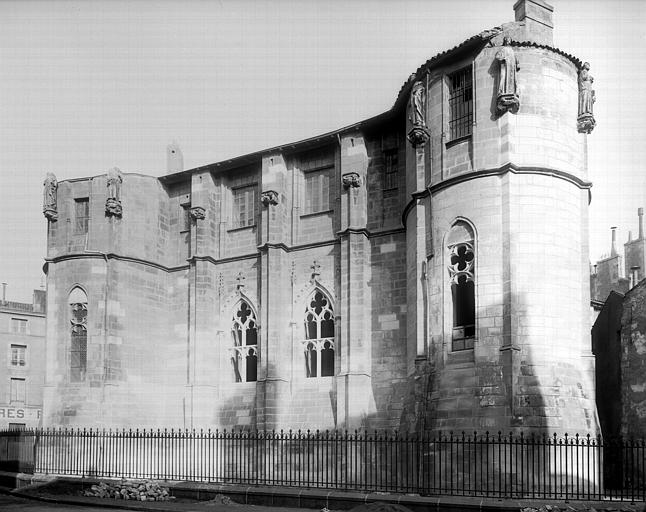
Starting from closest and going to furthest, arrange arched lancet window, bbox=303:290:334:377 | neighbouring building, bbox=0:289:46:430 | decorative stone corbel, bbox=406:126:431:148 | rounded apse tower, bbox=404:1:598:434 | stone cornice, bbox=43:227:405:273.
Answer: rounded apse tower, bbox=404:1:598:434 → decorative stone corbel, bbox=406:126:431:148 → stone cornice, bbox=43:227:405:273 → arched lancet window, bbox=303:290:334:377 → neighbouring building, bbox=0:289:46:430

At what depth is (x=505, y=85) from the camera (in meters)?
20.8

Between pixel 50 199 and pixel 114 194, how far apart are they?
278cm

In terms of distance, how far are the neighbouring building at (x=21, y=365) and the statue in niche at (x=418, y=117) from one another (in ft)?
133

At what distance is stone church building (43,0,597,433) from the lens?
20.4 meters

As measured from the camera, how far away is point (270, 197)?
1094 inches

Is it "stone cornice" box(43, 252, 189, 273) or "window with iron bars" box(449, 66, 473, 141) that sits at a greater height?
"window with iron bars" box(449, 66, 473, 141)

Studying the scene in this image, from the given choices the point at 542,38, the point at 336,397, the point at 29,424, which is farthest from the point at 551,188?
the point at 29,424

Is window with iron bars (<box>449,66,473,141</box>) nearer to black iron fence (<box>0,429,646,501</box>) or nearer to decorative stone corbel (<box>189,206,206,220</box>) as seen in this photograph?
black iron fence (<box>0,429,646,501</box>)

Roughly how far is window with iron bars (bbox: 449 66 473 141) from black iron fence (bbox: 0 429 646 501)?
26.1ft

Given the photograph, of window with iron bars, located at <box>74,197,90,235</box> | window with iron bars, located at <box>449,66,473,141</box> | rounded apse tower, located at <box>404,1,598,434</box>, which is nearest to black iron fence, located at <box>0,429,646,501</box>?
rounded apse tower, located at <box>404,1,598,434</box>

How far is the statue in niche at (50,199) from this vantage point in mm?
30562

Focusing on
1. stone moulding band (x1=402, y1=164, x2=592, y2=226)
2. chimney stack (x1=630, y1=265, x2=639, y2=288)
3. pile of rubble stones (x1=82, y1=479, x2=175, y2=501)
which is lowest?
pile of rubble stones (x1=82, y1=479, x2=175, y2=501)

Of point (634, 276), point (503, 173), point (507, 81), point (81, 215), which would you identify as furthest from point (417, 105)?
point (634, 276)

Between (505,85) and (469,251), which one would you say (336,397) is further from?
(505,85)
